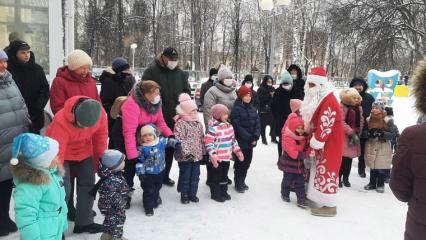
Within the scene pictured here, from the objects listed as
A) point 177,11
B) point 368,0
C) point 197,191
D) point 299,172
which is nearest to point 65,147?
point 197,191

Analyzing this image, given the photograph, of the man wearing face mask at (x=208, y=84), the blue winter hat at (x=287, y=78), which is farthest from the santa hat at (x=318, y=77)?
the man wearing face mask at (x=208, y=84)

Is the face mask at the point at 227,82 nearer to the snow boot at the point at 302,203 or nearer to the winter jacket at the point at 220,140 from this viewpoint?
the winter jacket at the point at 220,140

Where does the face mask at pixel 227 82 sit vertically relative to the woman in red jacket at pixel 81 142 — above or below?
above

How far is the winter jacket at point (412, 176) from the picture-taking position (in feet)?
7.83

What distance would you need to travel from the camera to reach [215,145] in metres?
5.27

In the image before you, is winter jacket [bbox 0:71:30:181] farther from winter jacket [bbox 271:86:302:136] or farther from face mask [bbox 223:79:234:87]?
winter jacket [bbox 271:86:302:136]

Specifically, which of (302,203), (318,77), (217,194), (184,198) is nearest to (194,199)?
(184,198)

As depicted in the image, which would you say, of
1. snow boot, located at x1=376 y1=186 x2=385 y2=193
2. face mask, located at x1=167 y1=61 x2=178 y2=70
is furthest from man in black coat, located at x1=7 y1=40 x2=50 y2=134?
snow boot, located at x1=376 y1=186 x2=385 y2=193

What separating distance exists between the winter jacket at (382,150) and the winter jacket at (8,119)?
189 inches

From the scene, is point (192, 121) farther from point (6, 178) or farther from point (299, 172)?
point (6, 178)

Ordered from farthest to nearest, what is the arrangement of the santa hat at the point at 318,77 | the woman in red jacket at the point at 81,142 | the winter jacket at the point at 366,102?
the winter jacket at the point at 366,102 → the santa hat at the point at 318,77 → the woman in red jacket at the point at 81,142

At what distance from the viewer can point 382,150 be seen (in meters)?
6.11

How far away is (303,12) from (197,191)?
4020 cm

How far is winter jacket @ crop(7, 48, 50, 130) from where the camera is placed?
4609mm
